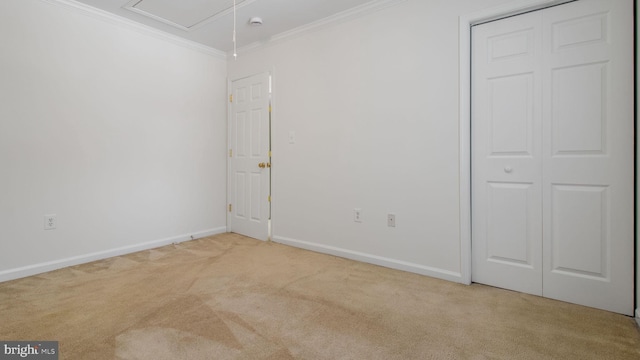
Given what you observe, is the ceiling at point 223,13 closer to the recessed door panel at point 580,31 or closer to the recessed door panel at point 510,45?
the recessed door panel at point 510,45

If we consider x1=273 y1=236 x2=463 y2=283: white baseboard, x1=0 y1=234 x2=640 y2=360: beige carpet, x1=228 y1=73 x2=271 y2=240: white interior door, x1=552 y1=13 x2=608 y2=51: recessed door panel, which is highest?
x1=552 y1=13 x2=608 y2=51: recessed door panel

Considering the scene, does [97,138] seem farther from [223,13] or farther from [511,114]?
[511,114]

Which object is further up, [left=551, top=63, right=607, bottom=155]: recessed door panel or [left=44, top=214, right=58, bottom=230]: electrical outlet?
[left=551, top=63, right=607, bottom=155]: recessed door panel

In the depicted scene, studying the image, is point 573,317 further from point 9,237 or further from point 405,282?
point 9,237

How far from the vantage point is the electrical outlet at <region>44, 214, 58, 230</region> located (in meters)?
2.81

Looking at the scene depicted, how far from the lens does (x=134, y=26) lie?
336 centimetres

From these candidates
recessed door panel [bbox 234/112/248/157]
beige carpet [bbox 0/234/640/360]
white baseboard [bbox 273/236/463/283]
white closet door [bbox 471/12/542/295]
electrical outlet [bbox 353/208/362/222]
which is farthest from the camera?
recessed door panel [bbox 234/112/248/157]

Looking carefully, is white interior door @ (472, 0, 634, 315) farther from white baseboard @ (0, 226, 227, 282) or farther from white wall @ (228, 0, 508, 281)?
white baseboard @ (0, 226, 227, 282)

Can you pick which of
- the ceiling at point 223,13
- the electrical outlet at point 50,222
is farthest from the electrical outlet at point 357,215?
the electrical outlet at point 50,222

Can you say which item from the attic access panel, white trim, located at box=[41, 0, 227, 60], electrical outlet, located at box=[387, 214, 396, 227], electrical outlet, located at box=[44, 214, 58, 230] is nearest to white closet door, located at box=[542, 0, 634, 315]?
electrical outlet, located at box=[387, 214, 396, 227]

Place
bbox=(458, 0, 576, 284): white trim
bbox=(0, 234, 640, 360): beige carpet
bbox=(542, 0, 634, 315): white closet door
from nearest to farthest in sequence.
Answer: bbox=(0, 234, 640, 360): beige carpet, bbox=(542, 0, 634, 315): white closet door, bbox=(458, 0, 576, 284): white trim

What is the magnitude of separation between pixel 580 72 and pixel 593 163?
1.96 feet

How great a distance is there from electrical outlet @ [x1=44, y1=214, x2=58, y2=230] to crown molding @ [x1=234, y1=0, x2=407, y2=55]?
107 inches

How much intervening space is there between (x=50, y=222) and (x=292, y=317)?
2.44 m
